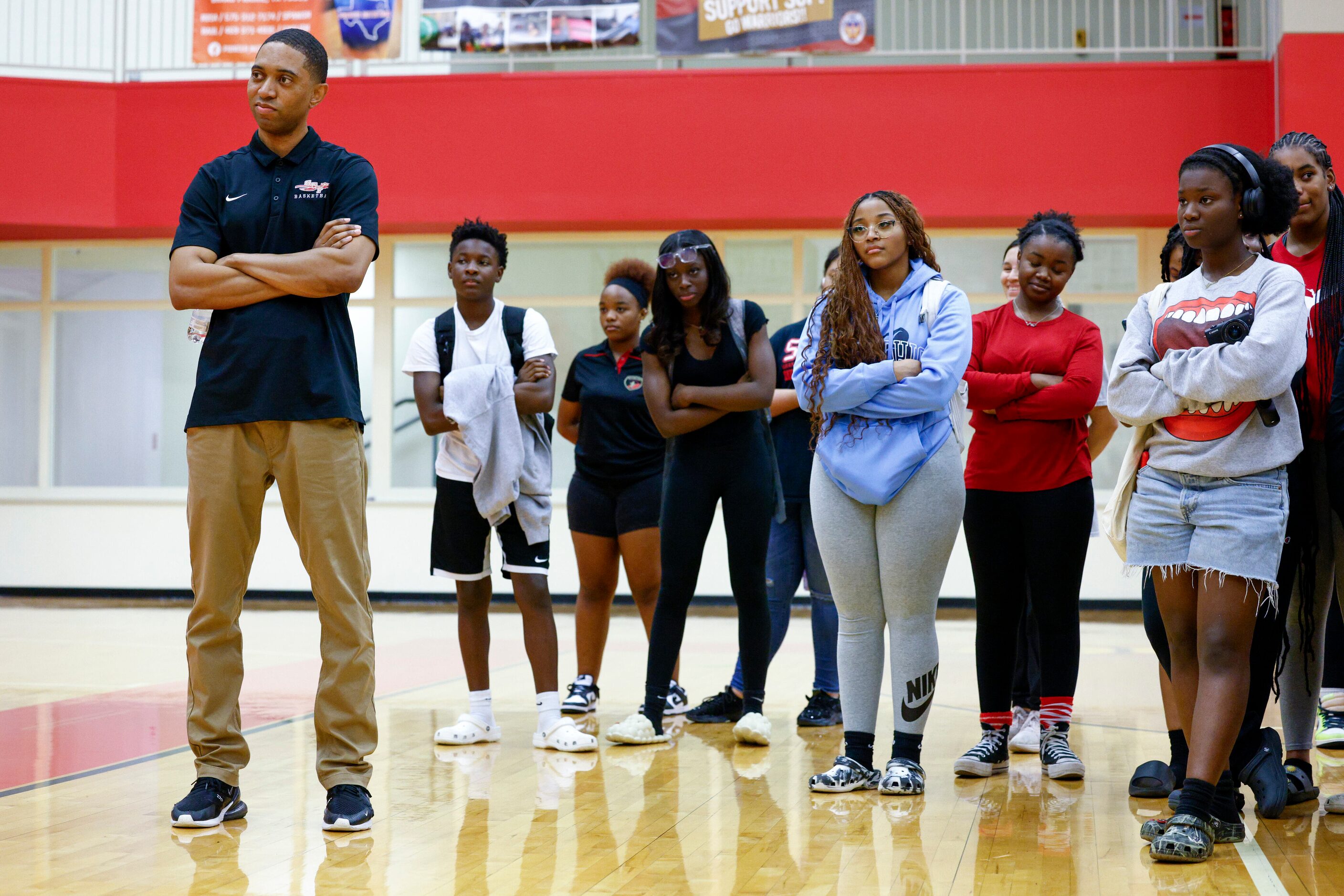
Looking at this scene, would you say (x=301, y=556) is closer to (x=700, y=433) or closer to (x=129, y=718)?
(x=700, y=433)

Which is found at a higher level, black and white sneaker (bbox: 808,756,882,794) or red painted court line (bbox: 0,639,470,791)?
black and white sneaker (bbox: 808,756,882,794)

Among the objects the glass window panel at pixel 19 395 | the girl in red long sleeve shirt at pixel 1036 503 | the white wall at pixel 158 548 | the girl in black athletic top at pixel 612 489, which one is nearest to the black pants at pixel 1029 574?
the girl in red long sleeve shirt at pixel 1036 503

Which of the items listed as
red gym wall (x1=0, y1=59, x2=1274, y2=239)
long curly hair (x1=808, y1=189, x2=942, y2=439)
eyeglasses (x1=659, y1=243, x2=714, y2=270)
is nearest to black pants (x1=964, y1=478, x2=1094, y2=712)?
long curly hair (x1=808, y1=189, x2=942, y2=439)

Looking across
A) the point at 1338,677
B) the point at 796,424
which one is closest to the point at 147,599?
the point at 796,424

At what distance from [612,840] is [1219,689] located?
1.51 meters

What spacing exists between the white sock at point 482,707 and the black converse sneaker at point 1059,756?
1965 mm

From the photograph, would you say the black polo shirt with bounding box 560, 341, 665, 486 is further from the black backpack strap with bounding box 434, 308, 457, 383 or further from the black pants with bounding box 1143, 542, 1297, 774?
the black pants with bounding box 1143, 542, 1297, 774

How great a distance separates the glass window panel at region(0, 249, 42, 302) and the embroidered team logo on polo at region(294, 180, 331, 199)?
10.0 m

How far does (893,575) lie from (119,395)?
1032 centimetres

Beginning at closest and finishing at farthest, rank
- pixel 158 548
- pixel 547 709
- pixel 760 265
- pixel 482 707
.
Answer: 1. pixel 547 709
2. pixel 482 707
3. pixel 760 265
4. pixel 158 548

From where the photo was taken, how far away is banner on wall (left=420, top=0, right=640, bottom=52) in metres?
10.7

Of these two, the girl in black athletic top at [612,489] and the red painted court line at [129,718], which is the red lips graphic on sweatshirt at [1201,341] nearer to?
the girl in black athletic top at [612,489]

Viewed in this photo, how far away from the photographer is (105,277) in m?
12.0

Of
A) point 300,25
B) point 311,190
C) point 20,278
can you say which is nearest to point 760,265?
point 300,25
